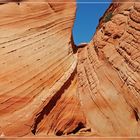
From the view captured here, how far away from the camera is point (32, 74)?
782 centimetres

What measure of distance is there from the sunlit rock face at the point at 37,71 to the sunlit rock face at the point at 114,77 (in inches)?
13.7

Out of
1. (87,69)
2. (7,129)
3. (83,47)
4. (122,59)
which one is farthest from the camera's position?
(83,47)

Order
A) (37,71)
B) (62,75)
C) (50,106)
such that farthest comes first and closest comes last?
1. (62,75)
2. (37,71)
3. (50,106)

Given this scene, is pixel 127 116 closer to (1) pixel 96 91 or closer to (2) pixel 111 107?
(2) pixel 111 107

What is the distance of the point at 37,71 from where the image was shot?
25.9 ft

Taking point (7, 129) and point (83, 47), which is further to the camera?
point (83, 47)

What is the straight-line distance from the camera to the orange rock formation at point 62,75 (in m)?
7.55

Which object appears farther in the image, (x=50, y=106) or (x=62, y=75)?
(x=62, y=75)

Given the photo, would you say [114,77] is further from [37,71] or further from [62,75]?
[37,71]

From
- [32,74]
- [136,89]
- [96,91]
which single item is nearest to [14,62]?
[32,74]

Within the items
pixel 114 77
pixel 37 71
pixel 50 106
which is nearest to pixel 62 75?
pixel 37 71

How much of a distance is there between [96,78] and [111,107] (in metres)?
0.81

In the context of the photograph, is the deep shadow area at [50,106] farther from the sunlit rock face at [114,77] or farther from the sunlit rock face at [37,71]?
the sunlit rock face at [114,77]

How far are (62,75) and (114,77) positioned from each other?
3.46 ft
